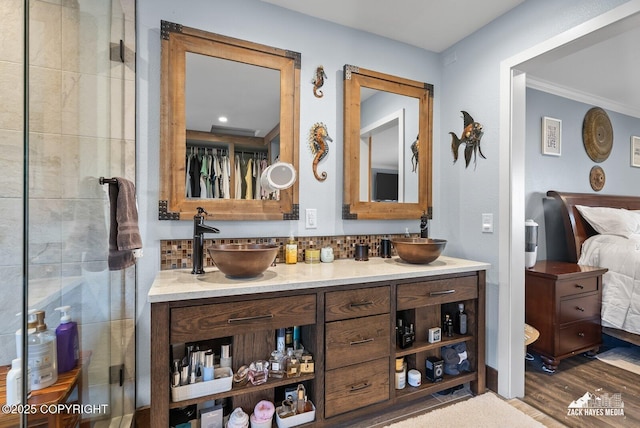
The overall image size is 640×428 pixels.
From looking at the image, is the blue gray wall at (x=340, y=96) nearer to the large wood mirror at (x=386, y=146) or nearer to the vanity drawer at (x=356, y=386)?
the large wood mirror at (x=386, y=146)

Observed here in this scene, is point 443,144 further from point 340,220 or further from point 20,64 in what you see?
point 20,64

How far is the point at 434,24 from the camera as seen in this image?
2.18m

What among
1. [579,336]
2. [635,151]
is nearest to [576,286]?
[579,336]

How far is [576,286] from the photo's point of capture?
244 cm

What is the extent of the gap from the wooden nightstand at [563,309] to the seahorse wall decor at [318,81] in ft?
7.31

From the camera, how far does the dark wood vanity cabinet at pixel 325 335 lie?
1.29m

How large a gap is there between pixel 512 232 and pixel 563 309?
1.00 metres

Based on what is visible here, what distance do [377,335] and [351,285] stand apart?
335 millimetres

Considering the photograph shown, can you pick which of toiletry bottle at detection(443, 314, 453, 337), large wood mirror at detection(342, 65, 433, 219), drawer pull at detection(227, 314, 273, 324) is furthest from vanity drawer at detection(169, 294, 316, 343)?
toiletry bottle at detection(443, 314, 453, 337)

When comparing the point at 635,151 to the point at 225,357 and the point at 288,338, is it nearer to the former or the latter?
the point at 288,338

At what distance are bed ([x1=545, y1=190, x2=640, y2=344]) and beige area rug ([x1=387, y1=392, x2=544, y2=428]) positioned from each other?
1528mm

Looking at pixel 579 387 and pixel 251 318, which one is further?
pixel 579 387

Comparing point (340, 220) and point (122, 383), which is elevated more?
point (340, 220)

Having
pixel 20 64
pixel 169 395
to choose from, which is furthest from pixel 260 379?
pixel 20 64
